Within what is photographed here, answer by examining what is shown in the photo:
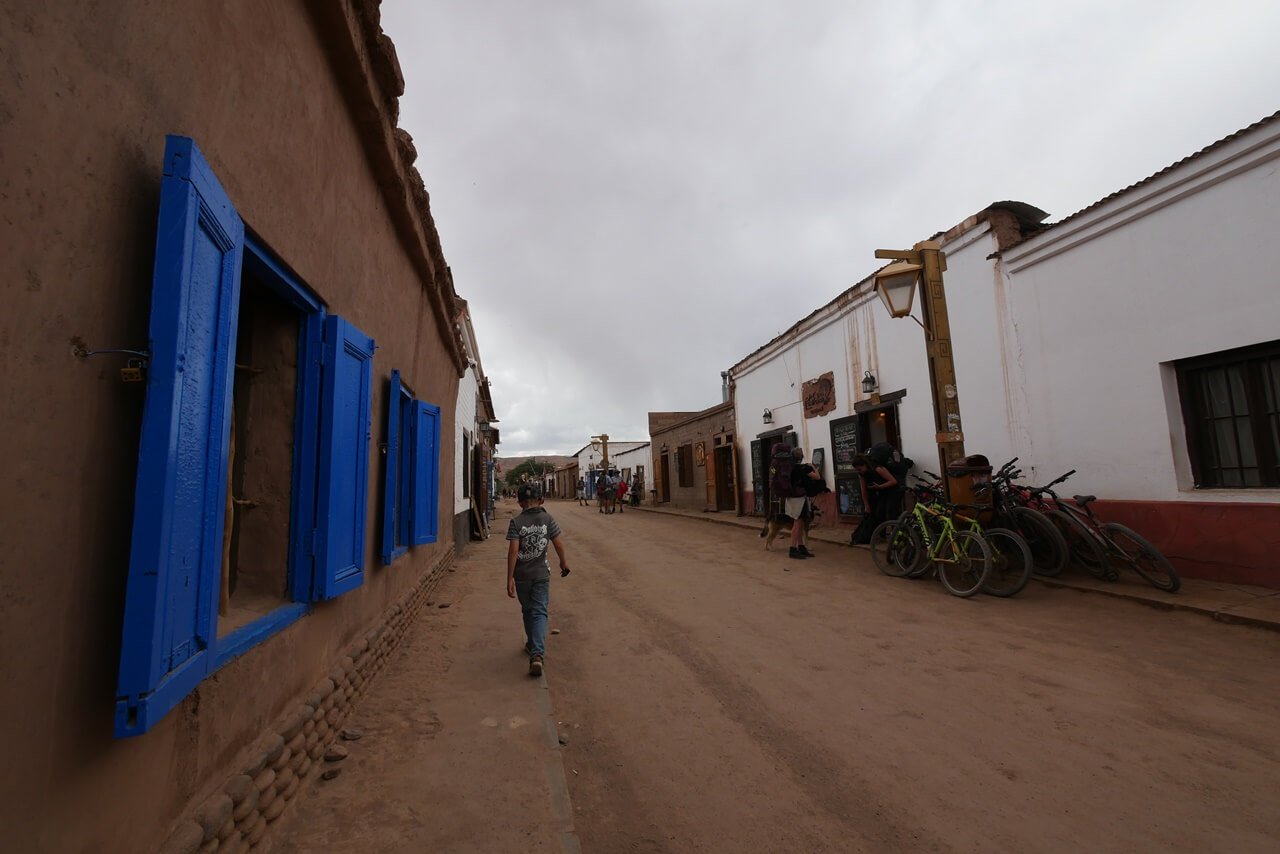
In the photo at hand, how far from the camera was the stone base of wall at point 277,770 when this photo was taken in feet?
5.96

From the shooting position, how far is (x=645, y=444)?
96.5 feet

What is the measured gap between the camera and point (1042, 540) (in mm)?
6137

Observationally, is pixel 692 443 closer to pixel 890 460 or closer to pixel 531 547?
pixel 890 460

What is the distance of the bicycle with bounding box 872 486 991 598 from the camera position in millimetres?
5746

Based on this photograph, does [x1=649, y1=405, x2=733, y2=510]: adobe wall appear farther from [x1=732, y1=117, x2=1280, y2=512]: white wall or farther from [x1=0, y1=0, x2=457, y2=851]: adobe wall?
[x1=0, y1=0, x2=457, y2=851]: adobe wall

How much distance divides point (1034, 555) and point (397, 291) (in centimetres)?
672

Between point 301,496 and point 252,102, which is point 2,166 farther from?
point 301,496

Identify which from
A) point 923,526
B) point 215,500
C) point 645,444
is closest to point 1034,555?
point 923,526

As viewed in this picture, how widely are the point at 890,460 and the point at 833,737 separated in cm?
624

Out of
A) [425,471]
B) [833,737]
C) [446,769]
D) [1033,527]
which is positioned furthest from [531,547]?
[1033,527]

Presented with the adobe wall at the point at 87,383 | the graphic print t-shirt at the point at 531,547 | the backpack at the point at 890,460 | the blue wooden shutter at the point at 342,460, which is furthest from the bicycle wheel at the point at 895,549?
the adobe wall at the point at 87,383

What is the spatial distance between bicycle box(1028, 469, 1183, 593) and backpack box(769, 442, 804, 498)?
296 centimetres

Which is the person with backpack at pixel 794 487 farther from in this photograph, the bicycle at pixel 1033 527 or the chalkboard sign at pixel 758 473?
the chalkboard sign at pixel 758 473

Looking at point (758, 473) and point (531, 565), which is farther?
point (758, 473)
